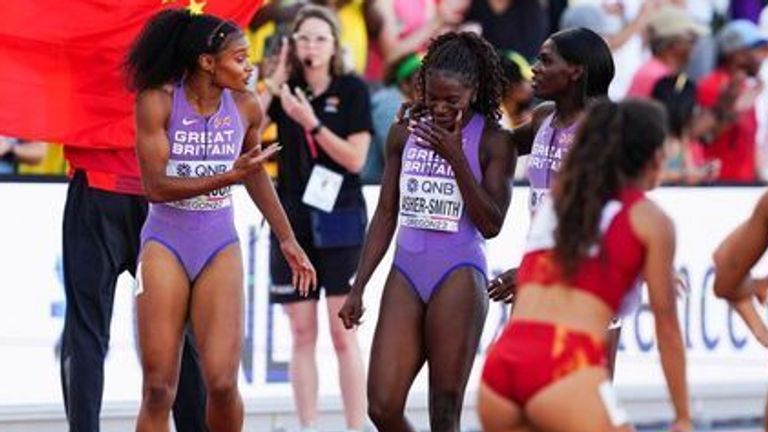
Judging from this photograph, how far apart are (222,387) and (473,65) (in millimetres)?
1790

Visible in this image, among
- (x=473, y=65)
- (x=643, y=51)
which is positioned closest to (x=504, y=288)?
(x=473, y=65)

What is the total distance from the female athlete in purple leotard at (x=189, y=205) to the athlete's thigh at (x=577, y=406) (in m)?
2.71

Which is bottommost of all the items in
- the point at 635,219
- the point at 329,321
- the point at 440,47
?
the point at 329,321

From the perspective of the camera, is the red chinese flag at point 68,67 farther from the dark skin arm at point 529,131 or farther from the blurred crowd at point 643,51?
the blurred crowd at point 643,51

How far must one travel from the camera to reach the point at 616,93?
Result: 16.6 m

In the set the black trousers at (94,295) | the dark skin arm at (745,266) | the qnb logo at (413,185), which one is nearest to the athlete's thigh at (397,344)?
the qnb logo at (413,185)

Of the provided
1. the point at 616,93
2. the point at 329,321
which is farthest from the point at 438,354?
the point at 616,93

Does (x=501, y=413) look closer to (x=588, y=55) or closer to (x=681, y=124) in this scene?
(x=588, y=55)

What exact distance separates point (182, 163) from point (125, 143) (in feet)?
3.34

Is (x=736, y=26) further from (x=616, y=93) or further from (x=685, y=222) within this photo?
(x=685, y=222)

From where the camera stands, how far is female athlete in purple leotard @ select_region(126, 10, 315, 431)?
9.66 meters

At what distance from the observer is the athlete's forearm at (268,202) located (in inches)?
397

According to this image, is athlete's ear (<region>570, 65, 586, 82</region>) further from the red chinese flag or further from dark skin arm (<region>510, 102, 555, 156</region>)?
the red chinese flag

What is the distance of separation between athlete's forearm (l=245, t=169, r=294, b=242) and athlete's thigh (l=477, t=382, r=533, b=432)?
2859 mm
